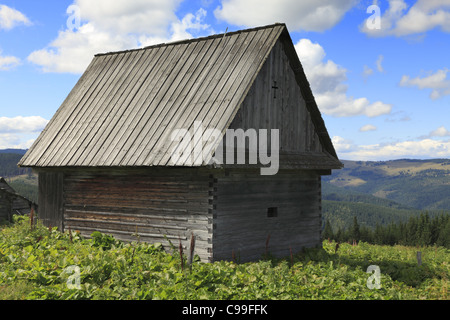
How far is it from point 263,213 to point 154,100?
211 inches

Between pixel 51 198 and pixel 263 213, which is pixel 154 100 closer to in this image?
pixel 263 213

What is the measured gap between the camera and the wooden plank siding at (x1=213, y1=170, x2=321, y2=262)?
43.3 feet

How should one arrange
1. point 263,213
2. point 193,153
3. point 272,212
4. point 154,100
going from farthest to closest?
point 154,100 → point 272,212 → point 263,213 → point 193,153

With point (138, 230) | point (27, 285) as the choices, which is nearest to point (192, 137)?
point (138, 230)

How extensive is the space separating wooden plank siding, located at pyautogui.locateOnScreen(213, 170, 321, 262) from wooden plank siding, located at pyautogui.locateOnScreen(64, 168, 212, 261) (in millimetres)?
487

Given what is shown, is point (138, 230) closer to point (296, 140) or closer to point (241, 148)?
point (241, 148)

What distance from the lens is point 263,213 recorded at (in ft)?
48.3

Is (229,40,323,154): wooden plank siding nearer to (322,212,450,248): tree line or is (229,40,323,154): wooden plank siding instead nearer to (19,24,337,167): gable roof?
(19,24,337,167): gable roof

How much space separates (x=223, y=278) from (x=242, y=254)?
3.25m

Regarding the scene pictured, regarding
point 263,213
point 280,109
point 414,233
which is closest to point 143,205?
point 263,213

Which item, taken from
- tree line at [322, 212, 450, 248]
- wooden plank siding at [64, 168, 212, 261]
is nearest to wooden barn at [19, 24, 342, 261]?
wooden plank siding at [64, 168, 212, 261]

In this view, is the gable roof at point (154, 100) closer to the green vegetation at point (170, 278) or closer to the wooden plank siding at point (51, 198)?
the wooden plank siding at point (51, 198)

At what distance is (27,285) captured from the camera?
33.0 ft
